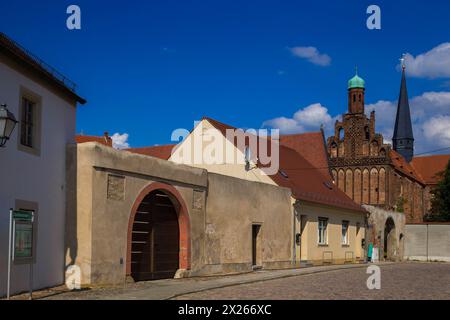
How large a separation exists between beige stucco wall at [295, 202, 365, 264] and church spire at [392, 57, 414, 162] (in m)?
54.5

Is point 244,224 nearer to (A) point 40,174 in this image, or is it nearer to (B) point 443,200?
(A) point 40,174

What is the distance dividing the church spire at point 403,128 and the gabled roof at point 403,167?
2.09 meters

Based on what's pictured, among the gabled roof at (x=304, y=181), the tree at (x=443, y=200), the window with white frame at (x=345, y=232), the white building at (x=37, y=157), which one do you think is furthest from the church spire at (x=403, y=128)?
the white building at (x=37, y=157)

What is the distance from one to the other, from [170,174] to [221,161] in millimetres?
13479

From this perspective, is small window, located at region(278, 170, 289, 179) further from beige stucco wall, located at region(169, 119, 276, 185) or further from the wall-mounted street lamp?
the wall-mounted street lamp

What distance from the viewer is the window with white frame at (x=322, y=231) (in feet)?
113

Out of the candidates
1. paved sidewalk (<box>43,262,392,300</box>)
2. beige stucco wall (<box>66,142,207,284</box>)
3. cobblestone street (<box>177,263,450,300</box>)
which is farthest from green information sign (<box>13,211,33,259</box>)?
cobblestone street (<box>177,263,450,300</box>)

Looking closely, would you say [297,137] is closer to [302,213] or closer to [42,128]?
[302,213]

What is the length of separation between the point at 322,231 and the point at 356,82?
45.1 meters

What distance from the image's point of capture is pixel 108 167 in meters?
17.8

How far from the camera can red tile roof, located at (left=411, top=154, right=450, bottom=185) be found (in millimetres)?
93938

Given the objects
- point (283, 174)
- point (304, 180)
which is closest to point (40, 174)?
point (283, 174)

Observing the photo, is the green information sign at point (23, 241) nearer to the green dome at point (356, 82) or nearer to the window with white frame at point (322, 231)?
the window with white frame at point (322, 231)
